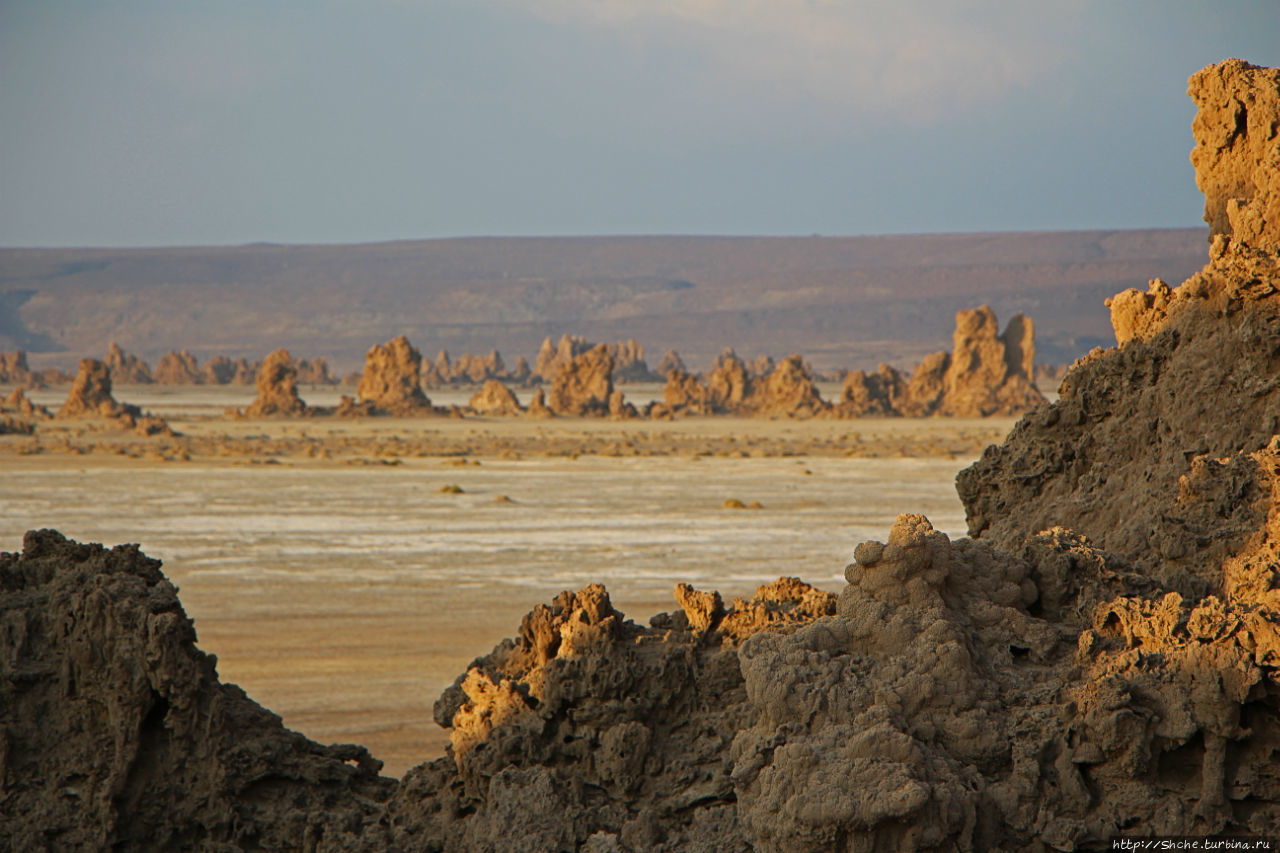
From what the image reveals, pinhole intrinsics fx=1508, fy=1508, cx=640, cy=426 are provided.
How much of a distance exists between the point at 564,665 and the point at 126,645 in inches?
45.8

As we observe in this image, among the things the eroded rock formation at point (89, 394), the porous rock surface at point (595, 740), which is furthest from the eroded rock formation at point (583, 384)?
the porous rock surface at point (595, 740)

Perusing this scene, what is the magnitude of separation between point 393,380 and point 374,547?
38.1 meters

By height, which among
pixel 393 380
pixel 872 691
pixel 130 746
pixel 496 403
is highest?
pixel 393 380

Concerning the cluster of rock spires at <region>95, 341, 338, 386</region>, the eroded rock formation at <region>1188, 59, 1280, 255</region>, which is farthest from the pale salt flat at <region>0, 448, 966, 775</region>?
the cluster of rock spires at <region>95, 341, 338, 386</region>

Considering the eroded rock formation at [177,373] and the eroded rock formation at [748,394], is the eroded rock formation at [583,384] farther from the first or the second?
the eroded rock formation at [177,373]

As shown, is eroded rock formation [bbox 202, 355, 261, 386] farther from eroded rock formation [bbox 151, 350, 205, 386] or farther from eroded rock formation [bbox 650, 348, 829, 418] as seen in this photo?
eroded rock formation [bbox 650, 348, 829, 418]

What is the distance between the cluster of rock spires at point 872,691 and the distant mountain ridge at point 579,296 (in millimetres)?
117069

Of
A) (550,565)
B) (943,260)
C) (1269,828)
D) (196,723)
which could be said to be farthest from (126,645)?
(943,260)

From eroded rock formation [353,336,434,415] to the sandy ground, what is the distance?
9.32ft

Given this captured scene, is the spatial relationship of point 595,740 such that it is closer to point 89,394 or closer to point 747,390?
point 89,394

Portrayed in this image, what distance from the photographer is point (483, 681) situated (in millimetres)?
4125

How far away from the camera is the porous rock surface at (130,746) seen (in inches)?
155

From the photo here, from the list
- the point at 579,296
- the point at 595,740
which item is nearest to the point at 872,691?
the point at 595,740

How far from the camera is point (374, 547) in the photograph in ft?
51.6
